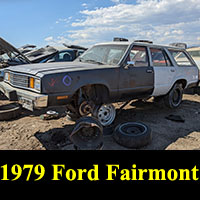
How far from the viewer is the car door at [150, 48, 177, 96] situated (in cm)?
516

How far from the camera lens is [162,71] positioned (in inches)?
207

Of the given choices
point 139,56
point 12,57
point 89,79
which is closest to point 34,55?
point 12,57

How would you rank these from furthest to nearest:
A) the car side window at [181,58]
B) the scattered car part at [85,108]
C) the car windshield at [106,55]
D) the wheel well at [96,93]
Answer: the car side window at [181,58] → the car windshield at [106,55] → the wheel well at [96,93] → the scattered car part at [85,108]

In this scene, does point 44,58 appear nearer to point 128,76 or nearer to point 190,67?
point 128,76

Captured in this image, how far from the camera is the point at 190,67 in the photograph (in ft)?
20.7

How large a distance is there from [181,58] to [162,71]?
1.42 metres

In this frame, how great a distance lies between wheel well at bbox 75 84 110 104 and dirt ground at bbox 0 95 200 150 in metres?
0.75

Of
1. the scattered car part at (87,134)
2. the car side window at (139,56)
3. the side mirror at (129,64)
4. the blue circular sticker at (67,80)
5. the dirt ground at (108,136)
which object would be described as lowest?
the dirt ground at (108,136)

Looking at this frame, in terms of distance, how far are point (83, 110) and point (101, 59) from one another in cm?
132

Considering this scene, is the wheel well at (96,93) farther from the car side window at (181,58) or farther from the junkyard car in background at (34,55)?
the junkyard car in background at (34,55)

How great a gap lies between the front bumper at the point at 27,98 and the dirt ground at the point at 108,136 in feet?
2.30

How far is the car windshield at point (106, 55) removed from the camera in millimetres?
4527

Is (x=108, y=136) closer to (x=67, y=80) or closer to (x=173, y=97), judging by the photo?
(x=67, y=80)

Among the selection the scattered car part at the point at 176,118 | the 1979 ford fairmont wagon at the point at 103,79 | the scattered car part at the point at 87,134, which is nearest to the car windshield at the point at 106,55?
the 1979 ford fairmont wagon at the point at 103,79
